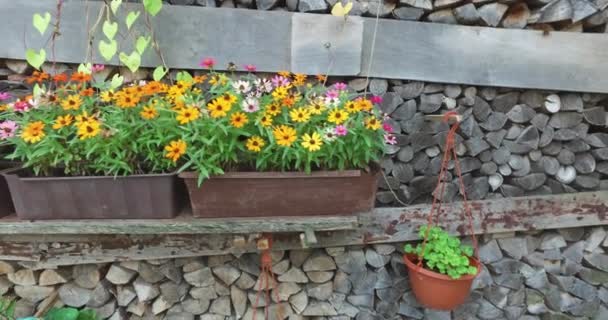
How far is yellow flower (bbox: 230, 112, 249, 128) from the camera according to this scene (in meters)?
1.25

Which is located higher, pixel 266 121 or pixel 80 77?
pixel 80 77

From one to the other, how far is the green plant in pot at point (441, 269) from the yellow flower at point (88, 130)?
126 centimetres

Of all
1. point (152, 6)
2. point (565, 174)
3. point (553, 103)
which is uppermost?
point (152, 6)

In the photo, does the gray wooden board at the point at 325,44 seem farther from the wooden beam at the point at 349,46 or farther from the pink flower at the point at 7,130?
the pink flower at the point at 7,130

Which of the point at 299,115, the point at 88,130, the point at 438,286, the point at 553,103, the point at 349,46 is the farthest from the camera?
the point at 553,103

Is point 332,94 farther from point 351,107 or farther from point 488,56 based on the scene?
point 488,56

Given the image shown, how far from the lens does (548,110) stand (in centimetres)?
183

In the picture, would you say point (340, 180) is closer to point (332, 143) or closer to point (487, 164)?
point (332, 143)

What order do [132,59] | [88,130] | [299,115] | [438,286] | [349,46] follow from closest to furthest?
[88,130] < [299,115] < [132,59] < [438,286] < [349,46]

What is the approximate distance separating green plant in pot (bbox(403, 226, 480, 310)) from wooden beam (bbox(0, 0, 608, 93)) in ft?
2.32

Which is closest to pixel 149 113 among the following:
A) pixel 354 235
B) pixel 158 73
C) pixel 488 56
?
pixel 158 73

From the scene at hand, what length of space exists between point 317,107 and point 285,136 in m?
0.17

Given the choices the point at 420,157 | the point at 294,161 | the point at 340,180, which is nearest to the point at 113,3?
the point at 294,161

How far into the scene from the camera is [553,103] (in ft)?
6.00
